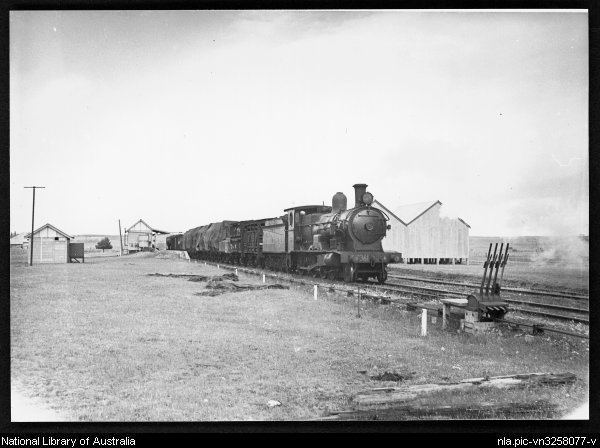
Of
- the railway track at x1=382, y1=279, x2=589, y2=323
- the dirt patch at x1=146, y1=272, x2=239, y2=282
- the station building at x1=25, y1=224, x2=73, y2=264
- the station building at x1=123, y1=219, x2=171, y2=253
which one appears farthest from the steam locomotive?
the station building at x1=25, y1=224, x2=73, y2=264

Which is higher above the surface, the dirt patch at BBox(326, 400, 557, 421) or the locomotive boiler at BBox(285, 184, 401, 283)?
the locomotive boiler at BBox(285, 184, 401, 283)

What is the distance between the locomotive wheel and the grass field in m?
3.58

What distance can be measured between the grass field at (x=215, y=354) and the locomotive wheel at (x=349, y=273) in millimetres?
3579

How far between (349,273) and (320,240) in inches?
65.2

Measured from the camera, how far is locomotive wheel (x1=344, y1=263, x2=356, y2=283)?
1092 cm

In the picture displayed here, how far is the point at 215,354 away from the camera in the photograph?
622 cm

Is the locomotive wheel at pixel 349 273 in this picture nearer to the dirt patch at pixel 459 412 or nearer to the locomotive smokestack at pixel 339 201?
the locomotive smokestack at pixel 339 201

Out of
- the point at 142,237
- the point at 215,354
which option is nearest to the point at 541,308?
the point at 215,354

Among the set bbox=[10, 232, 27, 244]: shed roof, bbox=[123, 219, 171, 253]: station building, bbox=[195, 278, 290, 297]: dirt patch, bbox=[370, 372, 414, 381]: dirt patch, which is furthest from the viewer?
bbox=[123, 219, 171, 253]: station building

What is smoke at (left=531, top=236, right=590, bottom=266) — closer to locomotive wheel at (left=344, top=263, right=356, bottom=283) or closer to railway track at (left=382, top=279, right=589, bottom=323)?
railway track at (left=382, top=279, right=589, bottom=323)

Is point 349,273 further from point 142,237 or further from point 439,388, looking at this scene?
point 439,388

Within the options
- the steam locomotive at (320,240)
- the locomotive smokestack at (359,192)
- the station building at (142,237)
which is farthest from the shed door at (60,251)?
the locomotive smokestack at (359,192)

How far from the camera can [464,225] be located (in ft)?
22.2

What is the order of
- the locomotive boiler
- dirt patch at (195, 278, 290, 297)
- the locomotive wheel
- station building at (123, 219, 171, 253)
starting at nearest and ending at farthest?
dirt patch at (195, 278, 290, 297), station building at (123, 219, 171, 253), the locomotive boiler, the locomotive wheel
